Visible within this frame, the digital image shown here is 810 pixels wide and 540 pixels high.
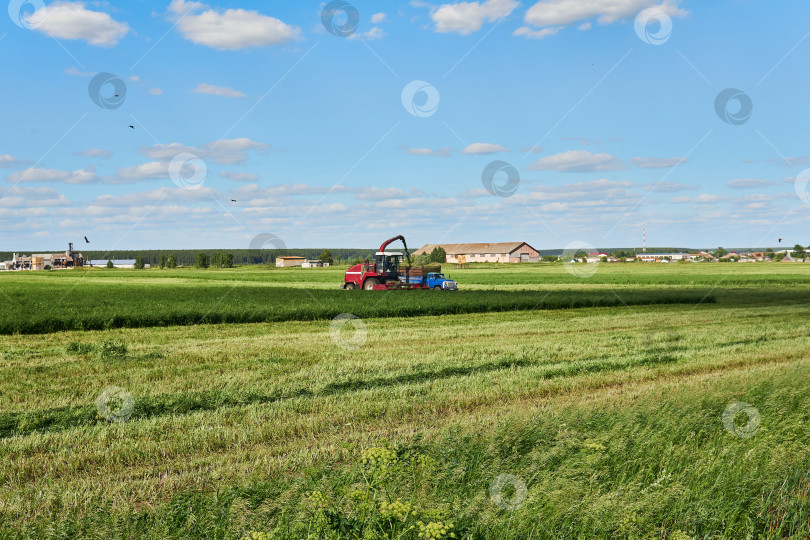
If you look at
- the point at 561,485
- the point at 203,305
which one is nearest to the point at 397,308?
the point at 203,305

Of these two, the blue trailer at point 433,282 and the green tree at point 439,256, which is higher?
the green tree at point 439,256

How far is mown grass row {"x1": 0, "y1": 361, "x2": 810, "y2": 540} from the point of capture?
479 centimetres

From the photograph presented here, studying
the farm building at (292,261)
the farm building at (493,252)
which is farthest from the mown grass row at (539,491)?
the farm building at (292,261)

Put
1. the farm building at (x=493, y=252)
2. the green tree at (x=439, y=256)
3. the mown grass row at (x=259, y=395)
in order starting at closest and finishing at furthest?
the mown grass row at (x=259, y=395)
the green tree at (x=439, y=256)
the farm building at (x=493, y=252)

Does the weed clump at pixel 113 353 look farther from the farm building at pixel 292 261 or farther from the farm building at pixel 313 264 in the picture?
the farm building at pixel 292 261

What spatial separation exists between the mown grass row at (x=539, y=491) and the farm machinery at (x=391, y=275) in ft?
108

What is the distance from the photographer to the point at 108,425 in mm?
8680

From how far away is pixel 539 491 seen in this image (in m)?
5.23

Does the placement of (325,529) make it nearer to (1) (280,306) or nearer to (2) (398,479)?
(2) (398,479)

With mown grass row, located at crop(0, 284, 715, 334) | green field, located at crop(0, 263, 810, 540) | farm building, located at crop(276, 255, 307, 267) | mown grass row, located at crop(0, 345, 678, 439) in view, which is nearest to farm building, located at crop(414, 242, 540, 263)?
farm building, located at crop(276, 255, 307, 267)

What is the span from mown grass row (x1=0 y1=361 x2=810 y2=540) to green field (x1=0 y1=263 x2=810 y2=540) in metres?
0.03

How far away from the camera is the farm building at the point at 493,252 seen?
156375 millimetres

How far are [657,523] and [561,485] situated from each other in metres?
0.82

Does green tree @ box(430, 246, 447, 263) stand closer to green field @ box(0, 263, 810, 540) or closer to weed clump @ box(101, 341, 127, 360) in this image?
green field @ box(0, 263, 810, 540)
